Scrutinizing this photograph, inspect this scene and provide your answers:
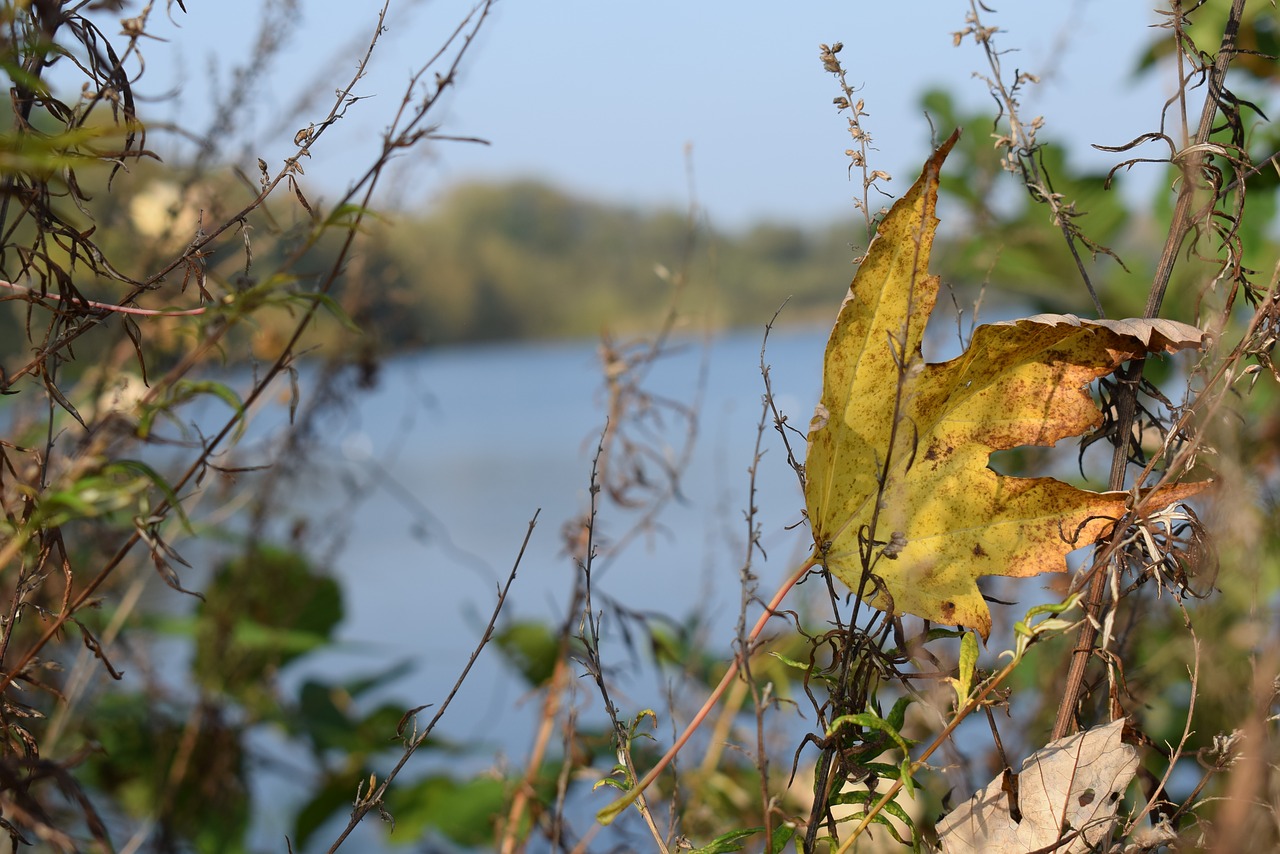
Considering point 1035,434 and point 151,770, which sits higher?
point 151,770

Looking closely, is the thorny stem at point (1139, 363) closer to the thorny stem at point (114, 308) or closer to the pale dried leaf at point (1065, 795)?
the pale dried leaf at point (1065, 795)

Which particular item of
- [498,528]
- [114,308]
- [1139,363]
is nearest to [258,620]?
[114,308]

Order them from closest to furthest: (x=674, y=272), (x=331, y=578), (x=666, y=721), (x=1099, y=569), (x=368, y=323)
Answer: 1. (x=1099, y=569)
2. (x=674, y=272)
3. (x=368, y=323)
4. (x=666, y=721)
5. (x=331, y=578)

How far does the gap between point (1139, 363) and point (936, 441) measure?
9cm

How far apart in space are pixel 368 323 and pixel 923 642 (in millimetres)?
1180

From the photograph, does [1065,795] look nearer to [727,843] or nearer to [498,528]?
[727,843]

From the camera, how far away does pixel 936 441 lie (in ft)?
1.47

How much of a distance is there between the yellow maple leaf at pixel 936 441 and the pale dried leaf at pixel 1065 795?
6 centimetres

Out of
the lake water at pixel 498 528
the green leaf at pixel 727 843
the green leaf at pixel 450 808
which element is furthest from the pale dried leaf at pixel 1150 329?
the green leaf at pixel 450 808

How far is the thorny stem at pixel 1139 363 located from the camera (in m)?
0.43

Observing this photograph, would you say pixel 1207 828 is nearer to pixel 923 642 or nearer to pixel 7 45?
pixel 923 642

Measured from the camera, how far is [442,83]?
0.46m

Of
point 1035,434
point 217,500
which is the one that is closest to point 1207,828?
point 1035,434

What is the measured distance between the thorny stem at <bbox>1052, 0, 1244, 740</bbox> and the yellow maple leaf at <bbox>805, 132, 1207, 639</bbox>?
0.05ft
